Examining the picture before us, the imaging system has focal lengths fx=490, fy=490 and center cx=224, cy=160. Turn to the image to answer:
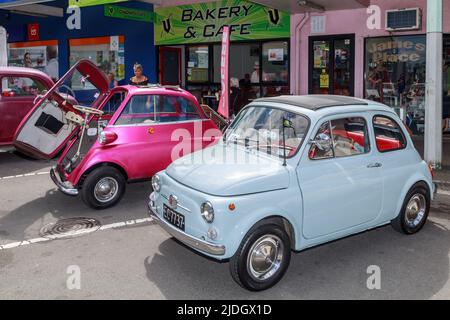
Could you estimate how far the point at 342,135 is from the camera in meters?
5.24

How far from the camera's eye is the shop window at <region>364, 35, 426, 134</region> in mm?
12320

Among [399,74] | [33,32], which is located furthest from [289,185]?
[33,32]

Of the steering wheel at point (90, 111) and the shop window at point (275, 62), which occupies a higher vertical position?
the shop window at point (275, 62)

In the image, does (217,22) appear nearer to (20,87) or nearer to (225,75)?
(225,75)

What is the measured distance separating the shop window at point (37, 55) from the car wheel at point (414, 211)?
16571mm

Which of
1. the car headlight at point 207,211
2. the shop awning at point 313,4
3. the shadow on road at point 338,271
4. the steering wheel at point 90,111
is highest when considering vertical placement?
the shop awning at point 313,4

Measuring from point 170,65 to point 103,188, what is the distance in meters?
10.4

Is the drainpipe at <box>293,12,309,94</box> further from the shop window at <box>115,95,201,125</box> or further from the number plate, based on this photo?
the number plate

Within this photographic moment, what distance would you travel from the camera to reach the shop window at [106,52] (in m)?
17.4

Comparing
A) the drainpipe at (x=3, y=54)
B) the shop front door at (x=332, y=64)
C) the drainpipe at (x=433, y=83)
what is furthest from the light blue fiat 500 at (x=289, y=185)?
the drainpipe at (x=3, y=54)

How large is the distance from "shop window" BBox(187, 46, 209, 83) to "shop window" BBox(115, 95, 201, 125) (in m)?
8.21

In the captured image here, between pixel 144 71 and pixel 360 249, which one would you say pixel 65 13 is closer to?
pixel 144 71

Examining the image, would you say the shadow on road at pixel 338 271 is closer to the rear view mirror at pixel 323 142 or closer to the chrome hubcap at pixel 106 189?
the rear view mirror at pixel 323 142

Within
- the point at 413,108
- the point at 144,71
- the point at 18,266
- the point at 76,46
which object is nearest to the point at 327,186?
the point at 18,266
